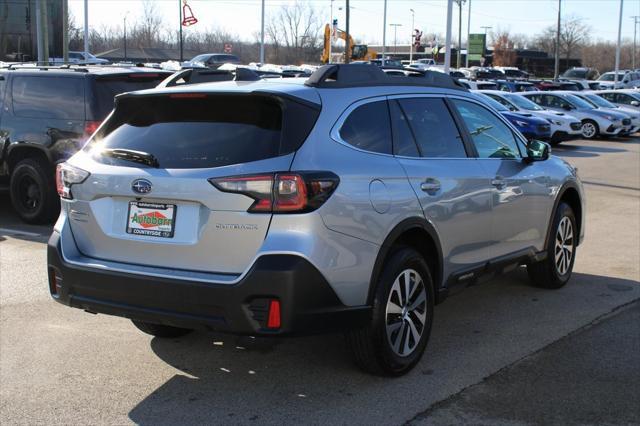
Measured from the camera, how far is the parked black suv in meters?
9.28

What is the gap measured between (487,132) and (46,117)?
5799mm

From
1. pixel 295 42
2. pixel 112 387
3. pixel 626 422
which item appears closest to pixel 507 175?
pixel 626 422

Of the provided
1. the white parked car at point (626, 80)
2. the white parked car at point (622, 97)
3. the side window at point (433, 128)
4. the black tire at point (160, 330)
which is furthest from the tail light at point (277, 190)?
the white parked car at point (626, 80)

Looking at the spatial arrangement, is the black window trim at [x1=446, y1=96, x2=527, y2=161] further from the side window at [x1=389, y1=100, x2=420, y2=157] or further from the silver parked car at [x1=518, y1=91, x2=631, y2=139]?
the silver parked car at [x1=518, y1=91, x2=631, y2=139]

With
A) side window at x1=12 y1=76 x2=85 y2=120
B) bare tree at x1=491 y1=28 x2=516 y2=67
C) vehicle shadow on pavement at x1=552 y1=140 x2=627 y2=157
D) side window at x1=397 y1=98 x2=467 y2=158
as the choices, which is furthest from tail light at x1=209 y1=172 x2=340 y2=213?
bare tree at x1=491 y1=28 x2=516 y2=67

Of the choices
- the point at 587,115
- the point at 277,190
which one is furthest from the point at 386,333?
the point at 587,115

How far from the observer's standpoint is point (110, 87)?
30.9ft

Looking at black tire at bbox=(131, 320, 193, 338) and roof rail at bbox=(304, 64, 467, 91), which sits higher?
roof rail at bbox=(304, 64, 467, 91)

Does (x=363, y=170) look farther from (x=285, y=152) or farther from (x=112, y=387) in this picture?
(x=112, y=387)

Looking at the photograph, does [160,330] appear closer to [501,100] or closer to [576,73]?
[501,100]

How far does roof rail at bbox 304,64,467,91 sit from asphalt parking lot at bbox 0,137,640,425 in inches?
69.3

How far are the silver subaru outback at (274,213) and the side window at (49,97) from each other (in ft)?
15.6

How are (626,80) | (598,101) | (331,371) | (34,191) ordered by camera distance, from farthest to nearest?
(626,80)
(598,101)
(34,191)
(331,371)

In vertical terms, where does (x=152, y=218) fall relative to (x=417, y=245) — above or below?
above
